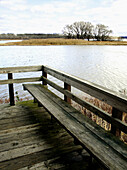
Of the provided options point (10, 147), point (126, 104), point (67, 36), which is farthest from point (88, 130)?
point (67, 36)

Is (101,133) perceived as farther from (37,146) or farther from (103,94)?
(37,146)

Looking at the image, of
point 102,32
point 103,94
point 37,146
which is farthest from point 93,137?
point 102,32

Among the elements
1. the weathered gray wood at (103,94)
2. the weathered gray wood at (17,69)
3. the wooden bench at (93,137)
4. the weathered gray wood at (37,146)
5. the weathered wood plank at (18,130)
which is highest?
the weathered gray wood at (17,69)

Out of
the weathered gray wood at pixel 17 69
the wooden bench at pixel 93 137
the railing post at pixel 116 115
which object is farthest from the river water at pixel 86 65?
the railing post at pixel 116 115

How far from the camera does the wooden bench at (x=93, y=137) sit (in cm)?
199

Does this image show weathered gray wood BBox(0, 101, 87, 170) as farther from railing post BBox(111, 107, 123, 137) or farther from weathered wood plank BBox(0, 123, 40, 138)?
railing post BBox(111, 107, 123, 137)

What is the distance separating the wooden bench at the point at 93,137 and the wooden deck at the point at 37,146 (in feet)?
1.31

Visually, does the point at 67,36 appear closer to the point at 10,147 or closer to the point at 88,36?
the point at 88,36

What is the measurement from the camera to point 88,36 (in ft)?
279

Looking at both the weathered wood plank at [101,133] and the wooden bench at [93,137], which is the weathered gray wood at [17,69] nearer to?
the wooden bench at [93,137]

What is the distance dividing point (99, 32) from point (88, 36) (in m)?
5.21

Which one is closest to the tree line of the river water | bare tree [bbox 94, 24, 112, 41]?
bare tree [bbox 94, 24, 112, 41]

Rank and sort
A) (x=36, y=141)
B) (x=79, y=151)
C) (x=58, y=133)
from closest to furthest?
1. (x=79, y=151)
2. (x=36, y=141)
3. (x=58, y=133)

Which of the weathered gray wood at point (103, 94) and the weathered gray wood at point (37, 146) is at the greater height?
the weathered gray wood at point (103, 94)
